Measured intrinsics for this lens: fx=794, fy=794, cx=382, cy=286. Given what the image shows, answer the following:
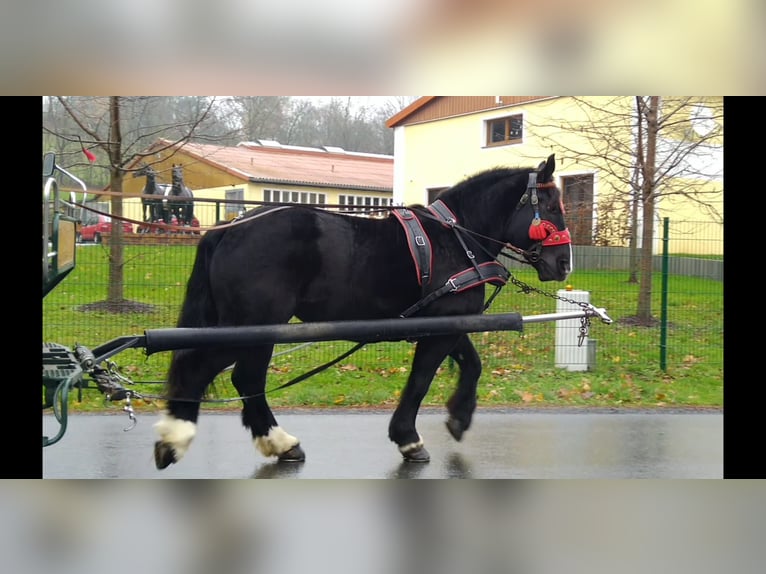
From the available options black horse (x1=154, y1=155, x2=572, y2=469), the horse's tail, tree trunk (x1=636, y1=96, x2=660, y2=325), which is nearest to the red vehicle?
the horse's tail

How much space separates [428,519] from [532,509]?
0.68m

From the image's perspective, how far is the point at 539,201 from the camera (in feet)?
18.0

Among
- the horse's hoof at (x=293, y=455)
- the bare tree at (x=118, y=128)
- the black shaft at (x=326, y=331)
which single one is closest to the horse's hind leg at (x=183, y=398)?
the black shaft at (x=326, y=331)

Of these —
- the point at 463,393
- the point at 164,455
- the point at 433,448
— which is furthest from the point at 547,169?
the point at 164,455

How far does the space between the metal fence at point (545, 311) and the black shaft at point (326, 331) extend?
3.10m

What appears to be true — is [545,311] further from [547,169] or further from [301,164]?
[547,169]

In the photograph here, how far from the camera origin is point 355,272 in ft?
17.3

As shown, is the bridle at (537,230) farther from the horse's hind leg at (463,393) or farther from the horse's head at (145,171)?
the horse's head at (145,171)

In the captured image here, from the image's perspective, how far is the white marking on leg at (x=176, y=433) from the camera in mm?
4992

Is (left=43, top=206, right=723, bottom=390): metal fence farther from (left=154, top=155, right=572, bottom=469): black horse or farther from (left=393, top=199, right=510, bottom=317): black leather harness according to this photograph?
(left=393, top=199, right=510, bottom=317): black leather harness

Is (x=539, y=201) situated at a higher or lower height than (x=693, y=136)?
lower
